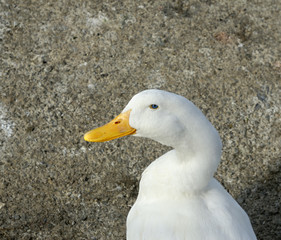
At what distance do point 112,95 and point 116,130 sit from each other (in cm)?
159

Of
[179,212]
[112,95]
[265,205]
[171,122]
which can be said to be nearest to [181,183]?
[179,212]

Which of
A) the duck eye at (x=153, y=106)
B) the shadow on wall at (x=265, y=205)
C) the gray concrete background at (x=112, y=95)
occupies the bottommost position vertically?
the shadow on wall at (x=265, y=205)

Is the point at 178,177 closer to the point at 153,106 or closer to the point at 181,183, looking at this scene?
the point at 181,183

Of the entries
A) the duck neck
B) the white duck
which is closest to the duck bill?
the white duck

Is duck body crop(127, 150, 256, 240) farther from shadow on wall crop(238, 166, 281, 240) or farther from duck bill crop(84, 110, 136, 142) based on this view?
shadow on wall crop(238, 166, 281, 240)

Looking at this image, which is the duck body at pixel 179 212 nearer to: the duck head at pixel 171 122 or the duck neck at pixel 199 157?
the duck neck at pixel 199 157

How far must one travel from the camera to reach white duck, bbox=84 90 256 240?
2408mm

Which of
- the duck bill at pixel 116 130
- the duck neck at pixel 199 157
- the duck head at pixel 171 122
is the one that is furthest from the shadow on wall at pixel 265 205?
the duck bill at pixel 116 130

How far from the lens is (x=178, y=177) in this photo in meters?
2.64

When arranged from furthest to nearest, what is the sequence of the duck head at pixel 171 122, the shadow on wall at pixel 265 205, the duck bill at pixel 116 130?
the shadow on wall at pixel 265 205, the duck bill at pixel 116 130, the duck head at pixel 171 122

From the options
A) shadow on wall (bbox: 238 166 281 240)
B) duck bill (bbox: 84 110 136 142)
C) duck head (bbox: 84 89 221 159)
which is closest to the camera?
duck head (bbox: 84 89 221 159)

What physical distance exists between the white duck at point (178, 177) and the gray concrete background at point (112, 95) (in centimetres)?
83

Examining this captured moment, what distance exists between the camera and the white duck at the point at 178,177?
2.41 m

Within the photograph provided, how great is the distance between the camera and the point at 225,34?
464 cm
